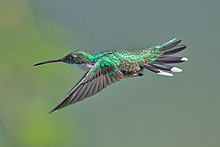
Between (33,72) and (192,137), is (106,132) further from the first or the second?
(33,72)

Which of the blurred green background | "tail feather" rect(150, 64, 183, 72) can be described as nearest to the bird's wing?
"tail feather" rect(150, 64, 183, 72)

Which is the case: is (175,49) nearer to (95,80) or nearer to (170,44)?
(170,44)

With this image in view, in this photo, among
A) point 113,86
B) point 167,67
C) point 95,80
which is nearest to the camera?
point 95,80

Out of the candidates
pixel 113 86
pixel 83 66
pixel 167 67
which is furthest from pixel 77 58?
pixel 113 86

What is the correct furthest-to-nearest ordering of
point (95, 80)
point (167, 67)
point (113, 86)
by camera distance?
point (113, 86), point (167, 67), point (95, 80)

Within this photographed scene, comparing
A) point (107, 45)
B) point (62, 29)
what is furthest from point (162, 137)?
Answer: point (62, 29)

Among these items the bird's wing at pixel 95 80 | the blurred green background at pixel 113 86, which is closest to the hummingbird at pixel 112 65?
the bird's wing at pixel 95 80
